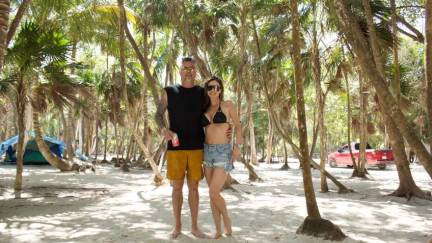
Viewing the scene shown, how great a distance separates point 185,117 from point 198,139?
27 centimetres

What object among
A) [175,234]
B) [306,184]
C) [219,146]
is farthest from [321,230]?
[175,234]

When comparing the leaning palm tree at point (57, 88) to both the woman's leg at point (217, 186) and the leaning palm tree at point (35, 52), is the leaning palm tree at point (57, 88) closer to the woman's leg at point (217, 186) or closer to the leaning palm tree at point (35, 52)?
the leaning palm tree at point (35, 52)

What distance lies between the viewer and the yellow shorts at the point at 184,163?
4402 mm

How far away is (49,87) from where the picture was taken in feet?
29.5

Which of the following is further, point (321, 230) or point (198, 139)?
point (321, 230)

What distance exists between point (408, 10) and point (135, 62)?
14.6 meters

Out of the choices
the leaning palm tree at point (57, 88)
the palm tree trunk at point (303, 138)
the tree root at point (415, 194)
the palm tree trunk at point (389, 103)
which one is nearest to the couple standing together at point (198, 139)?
the palm tree trunk at point (303, 138)

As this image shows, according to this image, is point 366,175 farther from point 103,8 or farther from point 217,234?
point 217,234

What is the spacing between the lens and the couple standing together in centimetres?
434

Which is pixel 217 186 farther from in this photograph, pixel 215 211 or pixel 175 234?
pixel 175 234

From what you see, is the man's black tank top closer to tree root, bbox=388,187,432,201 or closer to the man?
the man

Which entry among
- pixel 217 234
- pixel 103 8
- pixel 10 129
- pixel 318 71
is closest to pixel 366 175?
pixel 318 71

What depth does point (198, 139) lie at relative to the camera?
4.43m

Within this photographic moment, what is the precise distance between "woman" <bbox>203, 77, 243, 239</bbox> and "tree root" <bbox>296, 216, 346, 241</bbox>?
0.87 m
